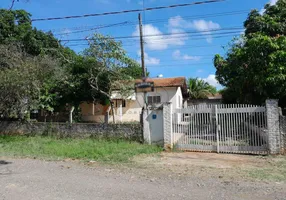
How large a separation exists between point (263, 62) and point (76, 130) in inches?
365

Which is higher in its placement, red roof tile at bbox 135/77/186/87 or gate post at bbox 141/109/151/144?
red roof tile at bbox 135/77/186/87

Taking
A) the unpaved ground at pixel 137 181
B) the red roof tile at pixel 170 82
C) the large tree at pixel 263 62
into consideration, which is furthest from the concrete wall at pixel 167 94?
the unpaved ground at pixel 137 181

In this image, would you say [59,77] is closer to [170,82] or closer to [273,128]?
[170,82]

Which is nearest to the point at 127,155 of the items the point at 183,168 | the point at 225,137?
the point at 183,168

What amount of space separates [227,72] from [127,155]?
9.51 m

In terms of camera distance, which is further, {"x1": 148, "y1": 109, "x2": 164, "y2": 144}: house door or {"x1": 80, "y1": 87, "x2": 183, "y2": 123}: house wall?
{"x1": 80, "y1": 87, "x2": 183, "y2": 123}: house wall

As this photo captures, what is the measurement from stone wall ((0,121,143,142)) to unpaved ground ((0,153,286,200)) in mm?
3111

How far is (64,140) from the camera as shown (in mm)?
13250

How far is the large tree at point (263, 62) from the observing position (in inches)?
436

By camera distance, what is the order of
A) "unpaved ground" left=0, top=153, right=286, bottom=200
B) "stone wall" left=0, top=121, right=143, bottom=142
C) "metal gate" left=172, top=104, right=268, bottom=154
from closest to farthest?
"unpaved ground" left=0, top=153, right=286, bottom=200 → "metal gate" left=172, top=104, right=268, bottom=154 → "stone wall" left=0, top=121, right=143, bottom=142

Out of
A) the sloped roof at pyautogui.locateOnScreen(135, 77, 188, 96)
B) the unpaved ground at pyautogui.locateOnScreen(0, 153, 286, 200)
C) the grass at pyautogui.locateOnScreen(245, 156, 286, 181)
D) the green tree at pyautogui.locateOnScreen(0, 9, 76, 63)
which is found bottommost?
the grass at pyautogui.locateOnScreen(245, 156, 286, 181)

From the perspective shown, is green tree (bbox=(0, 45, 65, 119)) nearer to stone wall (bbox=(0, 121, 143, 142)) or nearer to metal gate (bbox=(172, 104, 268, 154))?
stone wall (bbox=(0, 121, 143, 142))

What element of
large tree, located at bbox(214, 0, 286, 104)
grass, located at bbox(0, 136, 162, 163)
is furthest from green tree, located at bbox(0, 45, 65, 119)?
large tree, located at bbox(214, 0, 286, 104)

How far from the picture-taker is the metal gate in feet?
33.0
